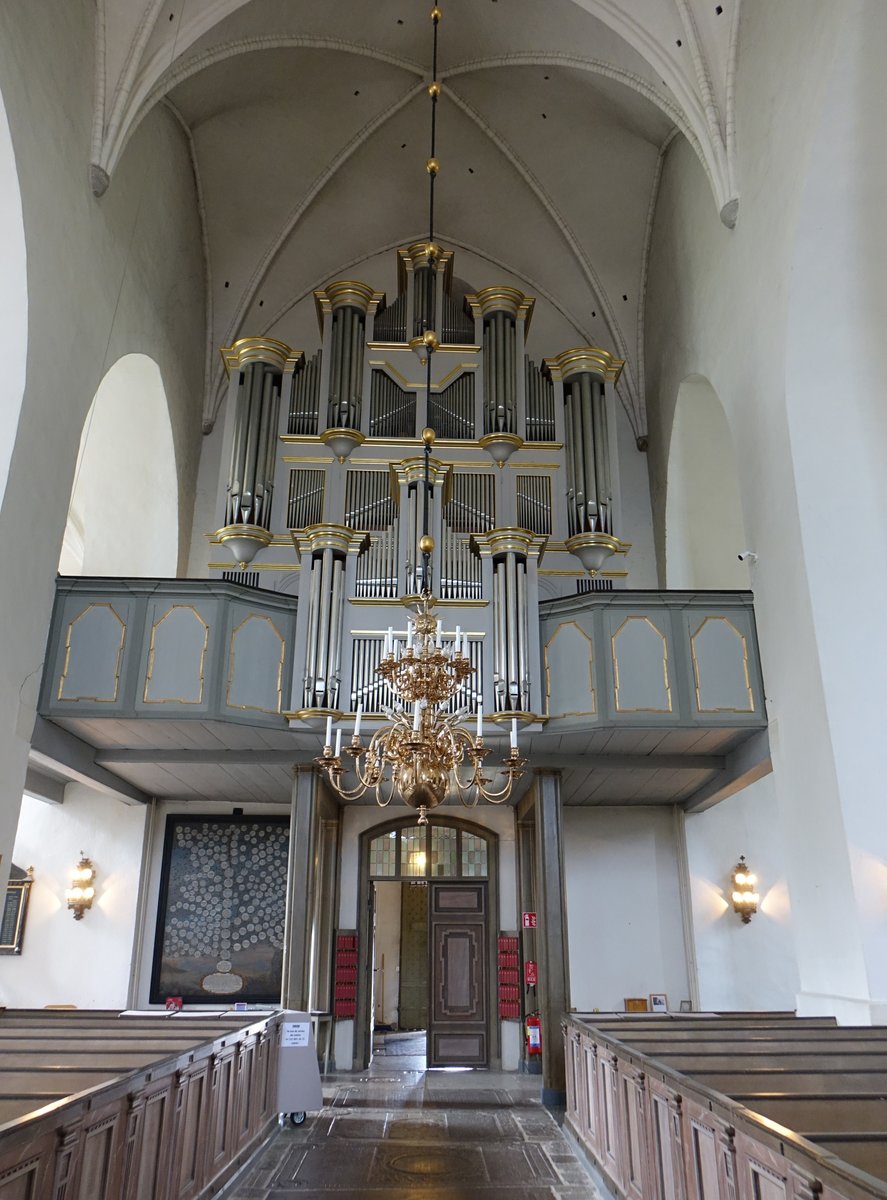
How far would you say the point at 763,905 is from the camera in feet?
39.4

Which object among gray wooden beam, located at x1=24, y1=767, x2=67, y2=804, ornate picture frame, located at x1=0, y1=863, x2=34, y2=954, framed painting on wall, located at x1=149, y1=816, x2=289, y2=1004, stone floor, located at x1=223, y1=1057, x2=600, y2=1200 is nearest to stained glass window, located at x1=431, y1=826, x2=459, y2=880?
framed painting on wall, located at x1=149, y1=816, x2=289, y2=1004

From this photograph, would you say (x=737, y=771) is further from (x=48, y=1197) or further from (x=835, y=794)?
(x=48, y=1197)

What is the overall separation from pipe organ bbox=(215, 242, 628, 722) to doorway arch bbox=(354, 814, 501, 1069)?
12.0 feet

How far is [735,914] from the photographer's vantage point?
11953 millimetres

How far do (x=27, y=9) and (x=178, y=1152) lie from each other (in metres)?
8.35

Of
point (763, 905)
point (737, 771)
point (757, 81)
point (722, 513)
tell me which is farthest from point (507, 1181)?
point (757, 81)

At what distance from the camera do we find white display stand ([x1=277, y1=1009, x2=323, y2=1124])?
25.5ft

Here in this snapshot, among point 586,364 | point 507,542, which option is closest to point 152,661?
point 507,542

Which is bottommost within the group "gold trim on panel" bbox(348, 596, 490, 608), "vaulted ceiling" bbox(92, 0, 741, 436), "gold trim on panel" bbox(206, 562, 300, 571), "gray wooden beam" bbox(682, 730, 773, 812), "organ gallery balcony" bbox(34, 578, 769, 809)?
"gray wooden beam" bbox(682, 730, 773, 812)

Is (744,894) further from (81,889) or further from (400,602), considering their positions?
(81,889)

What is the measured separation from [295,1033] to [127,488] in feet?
24.5

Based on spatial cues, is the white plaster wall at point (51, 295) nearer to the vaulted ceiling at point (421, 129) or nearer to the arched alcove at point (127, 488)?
the vaulted ceiling at point (421, 129)

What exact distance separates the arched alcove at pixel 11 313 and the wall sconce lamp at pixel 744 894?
9608 mm

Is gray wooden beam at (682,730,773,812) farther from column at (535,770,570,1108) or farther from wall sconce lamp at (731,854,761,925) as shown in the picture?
column at (535,770,570,1108)
